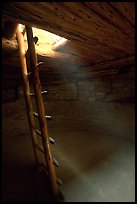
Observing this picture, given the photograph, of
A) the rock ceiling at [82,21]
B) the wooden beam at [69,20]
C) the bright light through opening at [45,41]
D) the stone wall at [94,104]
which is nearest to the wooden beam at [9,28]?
the rock ceiling at [82,21]

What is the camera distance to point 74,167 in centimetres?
327

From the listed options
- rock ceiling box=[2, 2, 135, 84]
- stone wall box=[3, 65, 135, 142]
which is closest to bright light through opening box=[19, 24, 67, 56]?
rock ceiling box=[2, 2, 135, 84]

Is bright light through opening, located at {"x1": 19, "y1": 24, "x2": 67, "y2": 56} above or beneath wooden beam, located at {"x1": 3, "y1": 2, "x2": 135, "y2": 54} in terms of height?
above

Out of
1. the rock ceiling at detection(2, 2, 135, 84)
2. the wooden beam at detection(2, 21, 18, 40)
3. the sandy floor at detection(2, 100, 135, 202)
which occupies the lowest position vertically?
the sandy floor at detection(2, 100, 135, 202)

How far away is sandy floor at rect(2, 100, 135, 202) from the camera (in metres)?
2.54

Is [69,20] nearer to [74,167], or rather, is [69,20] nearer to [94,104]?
[74,167]

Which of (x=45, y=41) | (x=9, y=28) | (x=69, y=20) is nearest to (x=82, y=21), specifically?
(x=69, y=20)

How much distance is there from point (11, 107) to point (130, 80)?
3545 millimetres

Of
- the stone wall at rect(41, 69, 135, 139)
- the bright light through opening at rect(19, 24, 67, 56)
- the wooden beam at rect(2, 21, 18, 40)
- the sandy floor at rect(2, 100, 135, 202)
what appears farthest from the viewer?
the stone wall at rect(41, 69, 135, 139)

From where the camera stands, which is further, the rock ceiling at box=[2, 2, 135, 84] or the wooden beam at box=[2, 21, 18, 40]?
the wooden beam at box=[2, 21, 18, 40]

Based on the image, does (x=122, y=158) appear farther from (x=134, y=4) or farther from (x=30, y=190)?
(x=134, y=4)

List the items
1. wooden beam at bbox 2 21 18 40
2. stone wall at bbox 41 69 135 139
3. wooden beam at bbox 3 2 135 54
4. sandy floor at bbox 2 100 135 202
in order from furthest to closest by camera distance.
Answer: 1. stone wall at bbox 41 69 135 139
2. sandy floor at bbox 2 100 135 202
3. wooden beam at bbox 2 21 18 40
4. wooden beam at bbox 3 2 135 54

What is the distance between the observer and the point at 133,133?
4.44 m

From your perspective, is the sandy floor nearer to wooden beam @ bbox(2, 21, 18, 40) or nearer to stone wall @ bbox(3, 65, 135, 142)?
stone wall @ bbox(3, 65, 135, 142)
